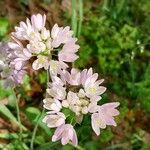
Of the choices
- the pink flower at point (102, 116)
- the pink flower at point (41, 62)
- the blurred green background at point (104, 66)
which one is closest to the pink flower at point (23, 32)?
the pink flower at point (41, 62)

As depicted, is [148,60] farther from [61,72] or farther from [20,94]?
[61,72]

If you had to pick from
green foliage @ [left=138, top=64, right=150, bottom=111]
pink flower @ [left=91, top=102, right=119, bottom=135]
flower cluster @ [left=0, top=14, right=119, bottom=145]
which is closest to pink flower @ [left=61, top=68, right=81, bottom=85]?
flower cluster @ [left=0, top=14, right=119, bottom=145]

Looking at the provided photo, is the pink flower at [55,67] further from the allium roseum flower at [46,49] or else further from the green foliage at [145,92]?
the green foliage at [145,92]

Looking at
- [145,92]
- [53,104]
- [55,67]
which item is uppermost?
[55,67]

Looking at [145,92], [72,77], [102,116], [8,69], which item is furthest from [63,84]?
[145,92]

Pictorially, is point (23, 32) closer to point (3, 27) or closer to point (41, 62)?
point (41, 62)

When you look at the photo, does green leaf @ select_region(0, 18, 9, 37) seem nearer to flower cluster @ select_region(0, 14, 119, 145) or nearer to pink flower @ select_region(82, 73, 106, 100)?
flower cluster @ select_region(0, 14, 119, 145)

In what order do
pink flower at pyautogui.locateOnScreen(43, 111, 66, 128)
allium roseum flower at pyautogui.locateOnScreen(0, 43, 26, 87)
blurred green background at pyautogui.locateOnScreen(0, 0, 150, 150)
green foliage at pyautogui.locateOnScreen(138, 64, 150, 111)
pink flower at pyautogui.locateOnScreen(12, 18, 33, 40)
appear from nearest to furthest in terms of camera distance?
1. pink flower at pyautogui.locateOnScreen(43, 111, 66, 128)
2. pink flower at pyautogui.locateOnScreen(12, 18, 33, 40)
3. allium roseum flower at pyautogui.locateOnScreen(0, 43, 26, 87)
4. blurred green background at pyautogui.locateOnScreen(0, 0, 150, 150)
5. green foliage at pyautogui.locateOnScreen(138, 64, 150, 111)
